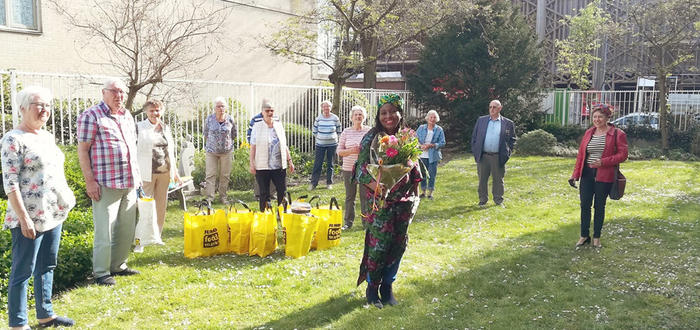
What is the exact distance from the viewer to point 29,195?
4043 millimetres

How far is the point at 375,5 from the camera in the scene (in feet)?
41.2

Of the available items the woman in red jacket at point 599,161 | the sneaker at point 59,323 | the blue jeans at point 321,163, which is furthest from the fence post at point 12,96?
the woman in red jacket at point 599,161

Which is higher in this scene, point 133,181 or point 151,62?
point 151,62

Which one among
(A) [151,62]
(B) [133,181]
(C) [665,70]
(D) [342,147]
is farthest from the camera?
(C) [665,70]

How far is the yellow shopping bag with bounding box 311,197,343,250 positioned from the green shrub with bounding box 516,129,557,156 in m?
12.5

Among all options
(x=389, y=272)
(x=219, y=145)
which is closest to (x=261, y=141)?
(x=219, y=145)

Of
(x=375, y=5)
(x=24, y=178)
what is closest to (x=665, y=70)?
(x=375, y=5)

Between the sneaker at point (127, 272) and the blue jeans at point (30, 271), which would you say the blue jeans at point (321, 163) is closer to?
the sneaker at point (127, 272)

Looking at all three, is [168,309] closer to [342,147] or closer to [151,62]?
[342,147]

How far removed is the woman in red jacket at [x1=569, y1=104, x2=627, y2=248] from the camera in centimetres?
674

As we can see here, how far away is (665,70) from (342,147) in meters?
14.6

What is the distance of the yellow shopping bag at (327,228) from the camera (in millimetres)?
6797

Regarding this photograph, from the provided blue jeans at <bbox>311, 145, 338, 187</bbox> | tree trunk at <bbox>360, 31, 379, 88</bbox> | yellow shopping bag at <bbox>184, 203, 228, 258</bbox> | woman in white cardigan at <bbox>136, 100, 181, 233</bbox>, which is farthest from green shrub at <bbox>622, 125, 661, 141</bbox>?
woman in white cardigan at <bbox>136, 100, 181, 233</bbox>

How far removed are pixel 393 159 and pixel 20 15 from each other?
1101 centimetres
